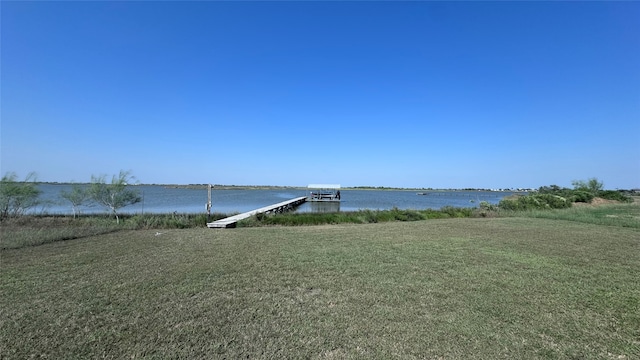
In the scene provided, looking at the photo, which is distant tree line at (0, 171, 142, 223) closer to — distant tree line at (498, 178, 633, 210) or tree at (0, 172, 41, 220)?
tree at (0, 172, 41, 220)

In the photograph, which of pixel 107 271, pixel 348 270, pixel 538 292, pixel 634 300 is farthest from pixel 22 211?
pixel 634 300

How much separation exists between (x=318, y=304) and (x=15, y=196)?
61.6 feet

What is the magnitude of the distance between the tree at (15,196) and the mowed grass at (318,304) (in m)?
10.5

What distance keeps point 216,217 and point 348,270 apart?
1290cm

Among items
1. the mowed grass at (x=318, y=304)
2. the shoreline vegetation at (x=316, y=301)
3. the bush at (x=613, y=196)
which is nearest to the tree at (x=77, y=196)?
the shoreline vegetation at (x=316, y=301)

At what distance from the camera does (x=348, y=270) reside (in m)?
5.99

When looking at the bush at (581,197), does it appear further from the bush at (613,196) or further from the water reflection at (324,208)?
the water reflection at (324,208)

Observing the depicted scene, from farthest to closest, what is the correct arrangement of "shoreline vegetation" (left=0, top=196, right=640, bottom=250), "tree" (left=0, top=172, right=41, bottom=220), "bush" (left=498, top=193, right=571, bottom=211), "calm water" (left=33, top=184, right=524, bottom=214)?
"bush" (left=498, top=193, right=571, bottom=211)
"calm water" (left=33, top=184, right=524, bottom=214)
"tree" (left=0, top=172, right=41, bottom=220)
"shoreline vegetation" (left=0, top=196, right=640, bottom=250)

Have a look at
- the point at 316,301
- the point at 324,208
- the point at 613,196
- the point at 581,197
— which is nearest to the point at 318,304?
the point at 316,301

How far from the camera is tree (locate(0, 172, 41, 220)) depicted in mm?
14500

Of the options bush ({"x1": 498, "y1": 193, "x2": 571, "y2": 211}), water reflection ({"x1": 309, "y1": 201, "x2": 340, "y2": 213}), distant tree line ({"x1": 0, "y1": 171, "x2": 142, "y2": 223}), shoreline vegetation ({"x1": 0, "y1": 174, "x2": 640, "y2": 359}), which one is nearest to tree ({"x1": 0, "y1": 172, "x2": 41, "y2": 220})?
distant tree line ({"x1": 0, "y1": 171, "x2": 142, "y2": 223})

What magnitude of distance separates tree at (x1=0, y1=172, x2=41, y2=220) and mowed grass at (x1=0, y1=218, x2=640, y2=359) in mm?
10510

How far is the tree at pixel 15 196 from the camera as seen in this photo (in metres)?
14.5

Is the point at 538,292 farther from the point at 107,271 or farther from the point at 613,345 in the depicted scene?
the point at 107,271
